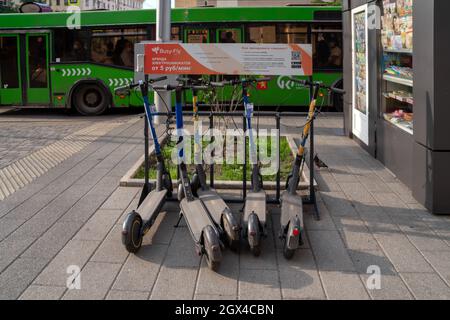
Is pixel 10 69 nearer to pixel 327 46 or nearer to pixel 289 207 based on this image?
pixel 327 46

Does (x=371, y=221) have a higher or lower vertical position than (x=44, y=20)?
lower

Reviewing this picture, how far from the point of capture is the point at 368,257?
4.65 metres

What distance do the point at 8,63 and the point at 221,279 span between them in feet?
40.3

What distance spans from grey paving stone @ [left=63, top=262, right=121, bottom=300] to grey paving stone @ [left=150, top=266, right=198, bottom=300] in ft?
1.19

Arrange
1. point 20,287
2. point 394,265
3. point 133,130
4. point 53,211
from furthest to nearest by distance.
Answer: point 133,130 → point 53,211 → point 394,265 → point 20,287

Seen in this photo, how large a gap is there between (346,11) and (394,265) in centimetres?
698

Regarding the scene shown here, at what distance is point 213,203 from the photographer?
5.34 m

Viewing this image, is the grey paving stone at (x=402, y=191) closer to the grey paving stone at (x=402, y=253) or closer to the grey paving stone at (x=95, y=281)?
the grey paving stone at (x=402, y=253)

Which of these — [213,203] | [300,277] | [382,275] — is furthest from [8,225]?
[382,275]

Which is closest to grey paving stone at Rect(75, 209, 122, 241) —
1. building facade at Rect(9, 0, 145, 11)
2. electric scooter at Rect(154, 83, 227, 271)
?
electric scooter at Rect(154, 83, 227, 271)

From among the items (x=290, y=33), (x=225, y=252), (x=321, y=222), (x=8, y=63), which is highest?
(x=290, y=33)

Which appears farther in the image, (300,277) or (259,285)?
(300,277)

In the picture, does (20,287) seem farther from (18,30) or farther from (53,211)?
(18,30)

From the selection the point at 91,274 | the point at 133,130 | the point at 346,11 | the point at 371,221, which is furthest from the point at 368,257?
the point at 133,130
